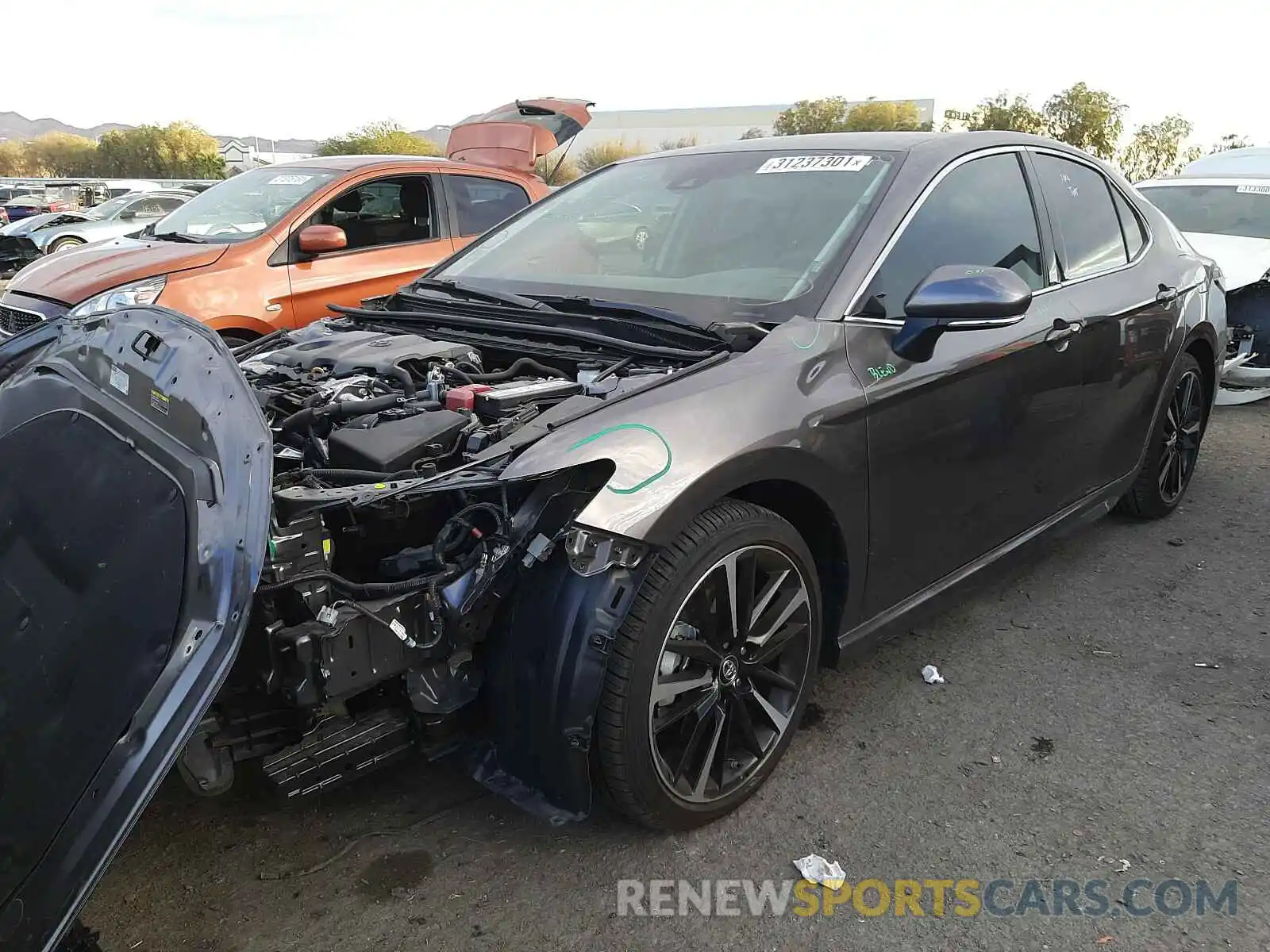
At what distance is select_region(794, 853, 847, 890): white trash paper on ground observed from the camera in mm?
2281

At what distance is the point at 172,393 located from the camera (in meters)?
2.05

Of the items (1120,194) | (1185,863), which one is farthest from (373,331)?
(1120,194)

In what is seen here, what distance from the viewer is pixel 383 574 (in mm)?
2113

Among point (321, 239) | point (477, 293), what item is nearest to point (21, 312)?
point (321, 239)

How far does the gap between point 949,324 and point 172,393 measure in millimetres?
2005

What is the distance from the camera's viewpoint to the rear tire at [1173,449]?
4.31 m

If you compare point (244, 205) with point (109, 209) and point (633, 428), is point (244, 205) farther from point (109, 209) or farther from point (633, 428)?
point (109, 209)

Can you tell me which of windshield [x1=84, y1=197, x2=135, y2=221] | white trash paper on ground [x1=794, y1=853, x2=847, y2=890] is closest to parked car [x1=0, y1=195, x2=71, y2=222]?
windshield [x1=84, y1=197, x2=135, y2=221]

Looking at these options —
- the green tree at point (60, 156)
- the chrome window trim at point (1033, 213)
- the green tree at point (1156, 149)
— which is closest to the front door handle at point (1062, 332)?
the chrome window trim at point (1033, 213)

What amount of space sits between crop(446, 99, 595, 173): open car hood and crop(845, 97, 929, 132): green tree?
3517 cm

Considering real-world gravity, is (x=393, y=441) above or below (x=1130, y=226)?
below

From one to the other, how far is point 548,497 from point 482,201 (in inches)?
217

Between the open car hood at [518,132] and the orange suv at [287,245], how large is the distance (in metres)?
1.71

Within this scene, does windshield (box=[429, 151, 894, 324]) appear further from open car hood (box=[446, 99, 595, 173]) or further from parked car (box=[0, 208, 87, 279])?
parked car (box=[0, 208, 87, 279])
